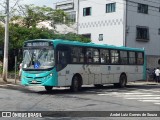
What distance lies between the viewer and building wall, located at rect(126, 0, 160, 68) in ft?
152

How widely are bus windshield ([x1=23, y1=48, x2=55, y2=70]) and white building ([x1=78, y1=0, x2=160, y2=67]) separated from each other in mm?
25708

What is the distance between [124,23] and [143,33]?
152 inches

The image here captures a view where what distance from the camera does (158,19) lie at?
50000mm

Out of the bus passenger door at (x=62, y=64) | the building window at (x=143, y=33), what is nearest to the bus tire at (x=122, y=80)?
the bus passenger door at (x=62, y=64)

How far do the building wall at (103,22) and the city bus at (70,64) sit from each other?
19.0m

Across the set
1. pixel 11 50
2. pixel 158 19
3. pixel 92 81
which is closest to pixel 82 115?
pixel 92 81

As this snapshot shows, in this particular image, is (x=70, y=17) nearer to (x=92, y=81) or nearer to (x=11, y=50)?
(x=11, y=50)

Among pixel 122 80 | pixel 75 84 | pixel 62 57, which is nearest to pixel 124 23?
pixel 122 80

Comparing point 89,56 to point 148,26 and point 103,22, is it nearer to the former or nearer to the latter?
point 103,22

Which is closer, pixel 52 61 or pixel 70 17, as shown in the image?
pixel 52 61

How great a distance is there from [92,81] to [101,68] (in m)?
1.21

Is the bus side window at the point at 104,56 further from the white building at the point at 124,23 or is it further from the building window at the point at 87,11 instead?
the building window at the point at 87,11

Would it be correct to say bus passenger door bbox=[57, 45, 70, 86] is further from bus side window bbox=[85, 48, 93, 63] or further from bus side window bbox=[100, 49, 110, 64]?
bus side window bbox=[100, 49, 110, 64]

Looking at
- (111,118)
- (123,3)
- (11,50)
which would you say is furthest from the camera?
(123,3)
